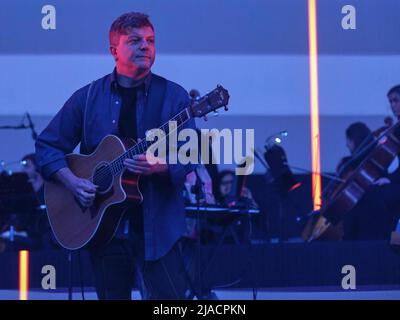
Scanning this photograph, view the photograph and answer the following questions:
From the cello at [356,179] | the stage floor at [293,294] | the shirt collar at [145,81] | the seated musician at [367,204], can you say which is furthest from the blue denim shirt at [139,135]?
the seated musician at [367,204]

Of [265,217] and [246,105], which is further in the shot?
[265,217]

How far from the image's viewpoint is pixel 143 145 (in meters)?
4.31

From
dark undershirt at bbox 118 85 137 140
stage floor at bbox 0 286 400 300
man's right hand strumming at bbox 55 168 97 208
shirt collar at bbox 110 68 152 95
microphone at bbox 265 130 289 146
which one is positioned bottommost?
stage floor at bbox 0 286 400 300

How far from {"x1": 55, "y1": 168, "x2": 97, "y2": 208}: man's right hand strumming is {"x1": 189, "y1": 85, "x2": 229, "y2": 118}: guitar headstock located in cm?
57

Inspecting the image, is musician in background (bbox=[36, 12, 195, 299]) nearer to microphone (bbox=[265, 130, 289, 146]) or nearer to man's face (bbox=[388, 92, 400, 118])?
man's face (bbox=[388, 92, 400, 118])

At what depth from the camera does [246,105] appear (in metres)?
6.33

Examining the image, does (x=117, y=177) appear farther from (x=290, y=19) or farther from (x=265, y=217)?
(x=265, y=217)

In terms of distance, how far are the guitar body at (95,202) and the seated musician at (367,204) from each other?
3008 millimetres

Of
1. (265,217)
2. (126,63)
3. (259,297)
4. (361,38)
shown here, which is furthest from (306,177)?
(126,63)

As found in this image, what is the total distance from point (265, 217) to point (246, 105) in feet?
7.09

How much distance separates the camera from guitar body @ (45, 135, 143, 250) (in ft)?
14.2

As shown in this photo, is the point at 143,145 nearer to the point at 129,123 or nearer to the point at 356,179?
the point at 129,123

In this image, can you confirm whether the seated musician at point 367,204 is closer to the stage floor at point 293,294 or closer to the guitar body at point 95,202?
the stage floor at point 293,294

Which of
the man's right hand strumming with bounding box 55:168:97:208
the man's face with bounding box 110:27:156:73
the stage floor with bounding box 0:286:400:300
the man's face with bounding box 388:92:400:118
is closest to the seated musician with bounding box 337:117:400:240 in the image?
the man's face with bounding box 388:92:400:118
